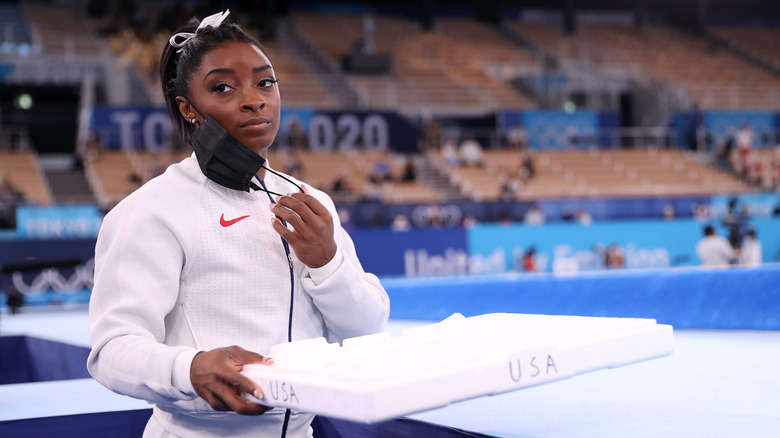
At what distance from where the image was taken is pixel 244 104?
1.77m

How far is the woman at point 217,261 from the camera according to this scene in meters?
1.62

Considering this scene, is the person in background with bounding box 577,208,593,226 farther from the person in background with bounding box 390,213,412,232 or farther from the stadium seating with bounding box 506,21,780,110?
the stadium seating with bounding box 506,21,780,110

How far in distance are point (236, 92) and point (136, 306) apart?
0.49 meters

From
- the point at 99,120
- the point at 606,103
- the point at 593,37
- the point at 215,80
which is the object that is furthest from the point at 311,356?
the point at 593,37

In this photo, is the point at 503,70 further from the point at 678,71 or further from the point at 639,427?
the point at 639,427

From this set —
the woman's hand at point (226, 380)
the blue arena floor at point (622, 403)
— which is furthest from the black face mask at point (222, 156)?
the blue arena floor at point (622, 403)

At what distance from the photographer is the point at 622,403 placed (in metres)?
2.47

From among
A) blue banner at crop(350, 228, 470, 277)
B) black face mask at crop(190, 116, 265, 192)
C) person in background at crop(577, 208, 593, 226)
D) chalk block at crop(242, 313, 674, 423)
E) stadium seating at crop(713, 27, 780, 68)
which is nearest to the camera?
chalk block at crop(242, 313, 674, 423)

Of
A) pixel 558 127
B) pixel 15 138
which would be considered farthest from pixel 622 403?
pixel 15 138

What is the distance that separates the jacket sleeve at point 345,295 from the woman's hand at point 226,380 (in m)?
0.32

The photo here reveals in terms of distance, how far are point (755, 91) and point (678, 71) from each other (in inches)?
83.8

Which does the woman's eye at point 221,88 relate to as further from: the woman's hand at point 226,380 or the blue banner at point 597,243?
the blue banner at point 597,243

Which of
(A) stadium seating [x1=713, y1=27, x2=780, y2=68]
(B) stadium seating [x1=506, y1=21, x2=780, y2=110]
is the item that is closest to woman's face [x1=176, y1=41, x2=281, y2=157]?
(B) stadium seating [x1=506, y1=21, x2=780, y2=110]

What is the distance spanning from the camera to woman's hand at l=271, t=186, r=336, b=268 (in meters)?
1.64
